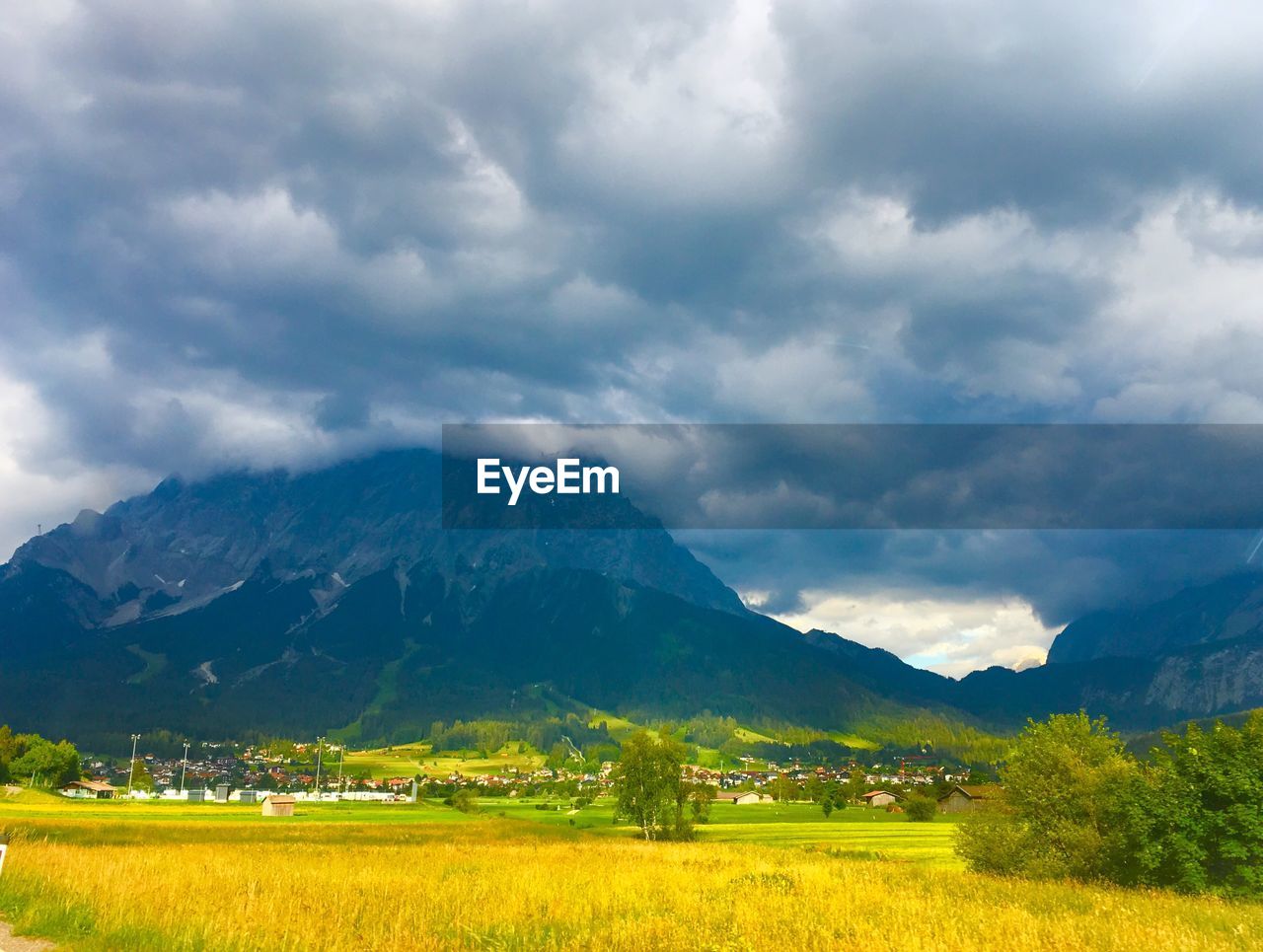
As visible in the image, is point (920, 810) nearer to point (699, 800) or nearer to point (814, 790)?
point (699, 800)

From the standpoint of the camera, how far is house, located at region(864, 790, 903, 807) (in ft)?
524

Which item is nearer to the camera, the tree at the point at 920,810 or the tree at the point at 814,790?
the tree at the point at 920,810

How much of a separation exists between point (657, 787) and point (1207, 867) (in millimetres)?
66380

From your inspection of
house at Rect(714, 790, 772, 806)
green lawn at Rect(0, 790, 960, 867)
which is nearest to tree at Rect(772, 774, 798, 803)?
house at Rect(714, 790, 772, 806)

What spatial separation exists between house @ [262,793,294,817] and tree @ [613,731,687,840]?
47.0 meters

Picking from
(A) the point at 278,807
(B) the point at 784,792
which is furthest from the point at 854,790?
(A) the point at 278,807

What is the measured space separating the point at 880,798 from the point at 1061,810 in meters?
136

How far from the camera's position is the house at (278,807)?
10686 centimetres

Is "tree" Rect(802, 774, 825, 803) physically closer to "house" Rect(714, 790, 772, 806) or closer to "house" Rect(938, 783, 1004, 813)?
"house" Rect(714, 790, 772, 806)

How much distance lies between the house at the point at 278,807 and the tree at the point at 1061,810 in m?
94.2

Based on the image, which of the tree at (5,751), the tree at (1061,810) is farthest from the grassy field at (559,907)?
the tree at (5,751)

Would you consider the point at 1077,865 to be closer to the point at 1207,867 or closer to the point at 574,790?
the point at 1207,867

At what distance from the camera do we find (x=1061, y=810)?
40469mm

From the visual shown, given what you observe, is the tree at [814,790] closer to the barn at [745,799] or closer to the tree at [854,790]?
the tree at [854,790]
